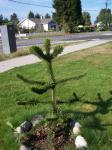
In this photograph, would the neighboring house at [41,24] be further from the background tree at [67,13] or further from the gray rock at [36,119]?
the gray rock at [36,119]

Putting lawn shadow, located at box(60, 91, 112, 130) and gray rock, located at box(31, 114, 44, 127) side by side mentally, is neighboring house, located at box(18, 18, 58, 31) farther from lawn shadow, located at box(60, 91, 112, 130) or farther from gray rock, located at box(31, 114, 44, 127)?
gray rock, located at box(31, 114, 44, 127)

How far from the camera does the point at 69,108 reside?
7191 millimetres

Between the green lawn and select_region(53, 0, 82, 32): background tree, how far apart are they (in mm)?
57357

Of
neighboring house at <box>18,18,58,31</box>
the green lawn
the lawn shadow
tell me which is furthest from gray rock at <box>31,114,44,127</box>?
neighboring house at <box>18,18,58,31</box>

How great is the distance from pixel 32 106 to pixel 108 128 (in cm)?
187

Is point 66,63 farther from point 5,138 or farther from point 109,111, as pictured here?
point 5,138

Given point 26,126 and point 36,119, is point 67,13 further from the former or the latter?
point 26,126

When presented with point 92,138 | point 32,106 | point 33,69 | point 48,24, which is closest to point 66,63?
point 33,69

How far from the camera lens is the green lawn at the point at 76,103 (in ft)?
18.4

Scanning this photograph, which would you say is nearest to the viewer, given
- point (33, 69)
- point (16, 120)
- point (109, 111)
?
point (16, 120)

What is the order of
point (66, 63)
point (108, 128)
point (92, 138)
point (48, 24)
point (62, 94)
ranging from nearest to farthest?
point (92, 138) < point (108, 128) < point (62, 94) < point (66, 63) < point (48, 24)

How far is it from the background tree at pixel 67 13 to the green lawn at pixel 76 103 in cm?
5736

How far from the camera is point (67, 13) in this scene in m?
69.8

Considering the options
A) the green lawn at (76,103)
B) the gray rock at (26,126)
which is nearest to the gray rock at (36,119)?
the gray rock at (26,126)
